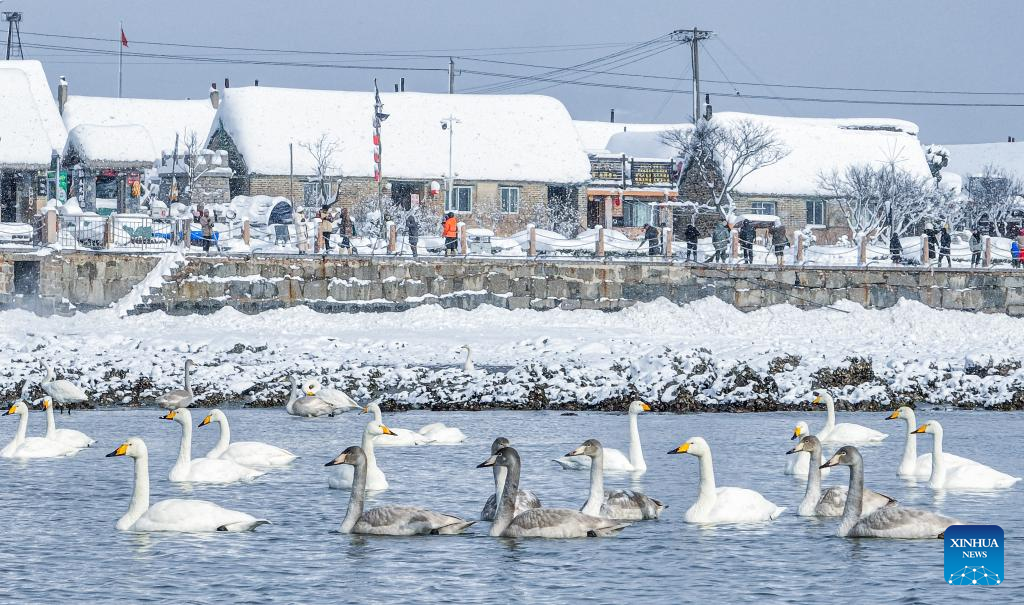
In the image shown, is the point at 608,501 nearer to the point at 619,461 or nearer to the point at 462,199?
the point at 619,461

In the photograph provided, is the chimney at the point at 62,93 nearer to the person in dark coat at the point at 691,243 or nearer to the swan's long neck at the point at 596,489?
the person in dark coat at the point at 691,243

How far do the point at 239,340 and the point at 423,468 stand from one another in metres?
14.6

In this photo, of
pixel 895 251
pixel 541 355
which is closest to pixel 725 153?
pixel 895 251

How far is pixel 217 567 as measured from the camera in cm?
1265

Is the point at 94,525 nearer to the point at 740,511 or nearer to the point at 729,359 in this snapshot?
the point at 740,511

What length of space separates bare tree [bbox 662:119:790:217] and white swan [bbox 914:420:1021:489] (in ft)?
141

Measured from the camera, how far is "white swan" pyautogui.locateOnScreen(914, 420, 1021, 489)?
16.6 meters

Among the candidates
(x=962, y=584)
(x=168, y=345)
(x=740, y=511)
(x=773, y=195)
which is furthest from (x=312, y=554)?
(x=773, y=195)

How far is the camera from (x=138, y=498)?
14406mm

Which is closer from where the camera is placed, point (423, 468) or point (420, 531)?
point (420, 531)

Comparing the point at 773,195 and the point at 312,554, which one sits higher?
the point at 773,195

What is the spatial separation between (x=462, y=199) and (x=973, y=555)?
51483 millimetres

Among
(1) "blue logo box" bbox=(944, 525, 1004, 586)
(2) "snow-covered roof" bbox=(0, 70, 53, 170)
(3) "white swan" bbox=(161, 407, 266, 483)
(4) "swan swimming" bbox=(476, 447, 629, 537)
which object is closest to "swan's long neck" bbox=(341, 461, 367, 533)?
(4) "swan swimming" bbox=(476, 447, 629, 537)

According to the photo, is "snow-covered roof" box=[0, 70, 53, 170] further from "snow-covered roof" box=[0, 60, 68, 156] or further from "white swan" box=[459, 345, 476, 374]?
"white swan" box=[459, 345, 476, 374]
